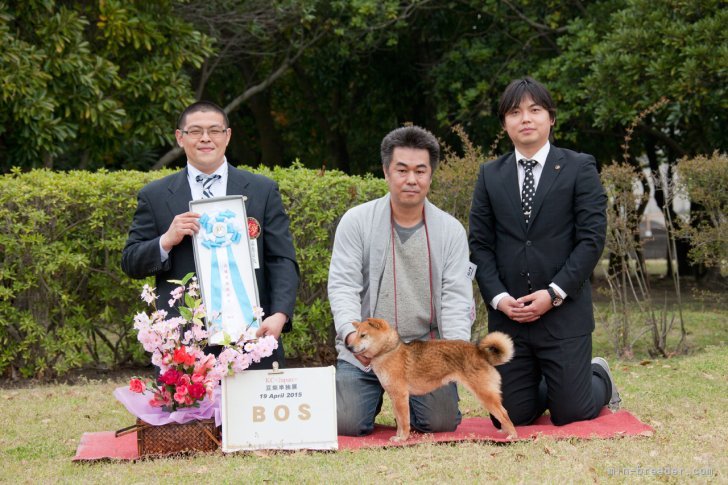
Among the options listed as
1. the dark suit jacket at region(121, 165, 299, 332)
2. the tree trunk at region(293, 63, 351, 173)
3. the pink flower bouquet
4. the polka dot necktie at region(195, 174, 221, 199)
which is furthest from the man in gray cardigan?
the tree trunk at region(293, 63, 351, 173)

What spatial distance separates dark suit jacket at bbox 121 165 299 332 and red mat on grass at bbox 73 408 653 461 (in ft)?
2.69

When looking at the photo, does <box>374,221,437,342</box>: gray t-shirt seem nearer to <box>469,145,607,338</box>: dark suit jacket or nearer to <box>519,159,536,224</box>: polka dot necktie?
<box>469,145,607,338</box>: dark suit jacket

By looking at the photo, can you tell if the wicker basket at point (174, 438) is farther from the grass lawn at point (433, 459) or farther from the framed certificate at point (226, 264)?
the framed certificate at point (226, 264)

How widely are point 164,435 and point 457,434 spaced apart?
1.67m

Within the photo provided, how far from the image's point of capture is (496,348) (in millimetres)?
5039

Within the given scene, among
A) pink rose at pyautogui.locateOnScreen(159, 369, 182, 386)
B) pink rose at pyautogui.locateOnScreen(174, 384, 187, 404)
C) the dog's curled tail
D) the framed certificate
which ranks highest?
the framed certificate

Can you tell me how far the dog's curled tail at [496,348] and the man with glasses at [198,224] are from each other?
1129 millimetres

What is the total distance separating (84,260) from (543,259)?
3999mm

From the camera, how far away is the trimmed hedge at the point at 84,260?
7.47 m

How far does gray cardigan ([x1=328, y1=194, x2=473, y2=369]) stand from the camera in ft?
17.4

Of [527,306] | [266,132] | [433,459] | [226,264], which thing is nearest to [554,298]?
[527,306]

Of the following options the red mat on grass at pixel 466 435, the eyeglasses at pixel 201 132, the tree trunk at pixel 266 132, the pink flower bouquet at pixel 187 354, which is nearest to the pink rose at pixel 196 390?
the pink flower bouquet at pixel 187 354

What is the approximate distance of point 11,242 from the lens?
7344 millimetres

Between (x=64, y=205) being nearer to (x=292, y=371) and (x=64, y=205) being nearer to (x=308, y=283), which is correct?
(x=308, y=283)
